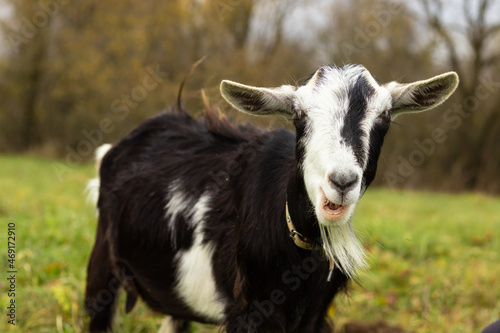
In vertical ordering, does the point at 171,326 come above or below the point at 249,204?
below

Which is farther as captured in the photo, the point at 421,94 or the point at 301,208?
the point at 421,94

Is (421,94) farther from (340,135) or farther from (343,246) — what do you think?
(343,246)

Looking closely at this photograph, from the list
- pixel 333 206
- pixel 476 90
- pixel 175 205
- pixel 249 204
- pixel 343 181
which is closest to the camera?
pixel 343 181

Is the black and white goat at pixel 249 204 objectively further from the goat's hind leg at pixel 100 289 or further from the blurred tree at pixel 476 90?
the blurred tree at pixel 476 90

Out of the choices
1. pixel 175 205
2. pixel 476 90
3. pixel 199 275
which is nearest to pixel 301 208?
pixel 199 275

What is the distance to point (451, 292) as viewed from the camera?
4699 mm

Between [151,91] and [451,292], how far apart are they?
47.4 ft

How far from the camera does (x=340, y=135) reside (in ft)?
7.01

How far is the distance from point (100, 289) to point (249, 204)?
1424mm

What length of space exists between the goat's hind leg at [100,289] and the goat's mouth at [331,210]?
5.84 ft

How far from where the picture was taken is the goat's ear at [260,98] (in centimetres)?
228

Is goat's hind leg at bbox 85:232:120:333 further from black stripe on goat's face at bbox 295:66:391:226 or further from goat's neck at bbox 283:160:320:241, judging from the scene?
black stripe on goat's face at bbox 295:66:391:226

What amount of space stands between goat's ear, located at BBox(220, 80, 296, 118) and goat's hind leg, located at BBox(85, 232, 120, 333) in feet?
5.09

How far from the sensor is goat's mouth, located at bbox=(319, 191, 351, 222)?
208 centimetres
